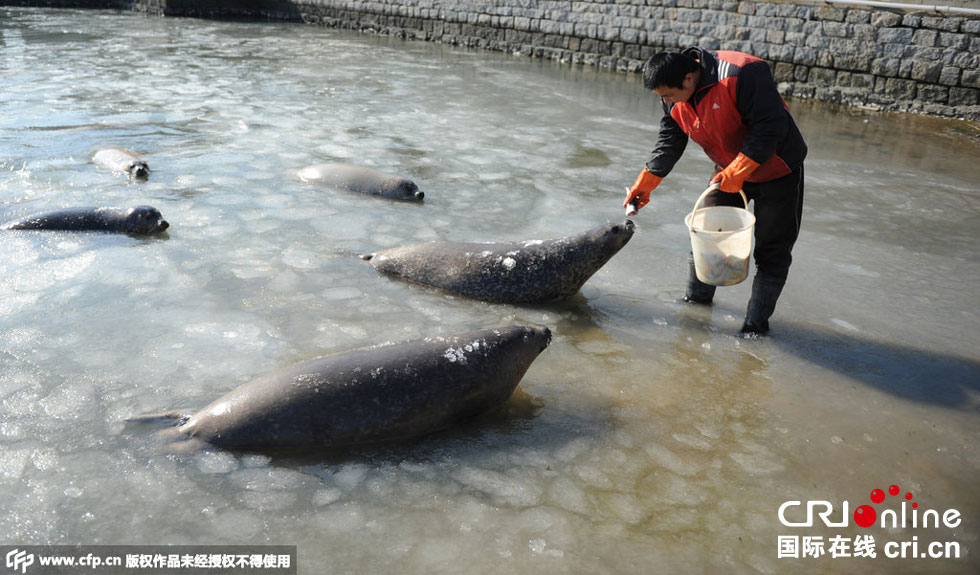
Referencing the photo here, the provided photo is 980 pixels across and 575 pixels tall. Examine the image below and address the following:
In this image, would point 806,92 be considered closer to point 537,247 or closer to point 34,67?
point 537,247

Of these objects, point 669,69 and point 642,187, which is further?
point 642,187

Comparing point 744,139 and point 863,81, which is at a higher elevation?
point 863,81

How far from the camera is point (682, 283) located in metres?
4.93

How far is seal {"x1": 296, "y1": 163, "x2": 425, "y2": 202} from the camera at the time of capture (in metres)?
6.23

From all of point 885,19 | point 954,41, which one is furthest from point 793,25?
point 954,41

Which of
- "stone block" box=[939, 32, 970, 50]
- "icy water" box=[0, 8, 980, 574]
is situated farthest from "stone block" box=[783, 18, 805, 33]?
"icy water" box=[0, 8, 980, 574]

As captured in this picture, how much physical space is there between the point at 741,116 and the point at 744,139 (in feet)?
0.47

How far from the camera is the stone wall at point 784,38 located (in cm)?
1063

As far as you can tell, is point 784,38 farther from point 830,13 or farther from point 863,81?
point 863,81

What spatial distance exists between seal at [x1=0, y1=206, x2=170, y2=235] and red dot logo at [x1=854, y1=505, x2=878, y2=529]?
4508 mm

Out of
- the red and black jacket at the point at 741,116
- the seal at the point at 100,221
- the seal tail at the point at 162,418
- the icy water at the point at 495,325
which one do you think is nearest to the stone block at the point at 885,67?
the icy water at the point at 495,325

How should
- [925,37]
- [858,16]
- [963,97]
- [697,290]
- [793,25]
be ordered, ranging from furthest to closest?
[793,25], [858,16], [925,37], [963,97], [697,290]

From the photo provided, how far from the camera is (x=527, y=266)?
4406 millimetres

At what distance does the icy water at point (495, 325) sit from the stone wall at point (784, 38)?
9.67 feet
